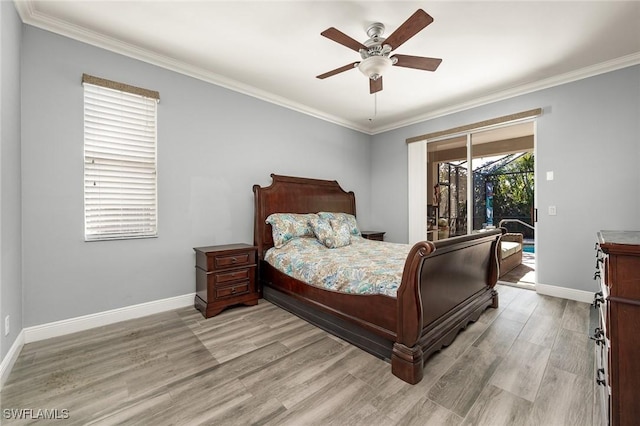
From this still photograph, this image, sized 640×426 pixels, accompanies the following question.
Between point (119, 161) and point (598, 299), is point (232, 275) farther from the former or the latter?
point (598, 299)

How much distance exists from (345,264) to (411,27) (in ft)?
6.38

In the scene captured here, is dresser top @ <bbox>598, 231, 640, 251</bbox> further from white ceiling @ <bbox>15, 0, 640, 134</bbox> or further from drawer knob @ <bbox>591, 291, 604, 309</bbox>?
A: white ceiling @ <bbox>15, 0, 640, 134</bbox>

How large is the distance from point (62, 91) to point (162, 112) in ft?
2.60

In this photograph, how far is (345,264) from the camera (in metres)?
2.45

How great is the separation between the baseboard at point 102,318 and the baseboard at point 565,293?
4.42 metres

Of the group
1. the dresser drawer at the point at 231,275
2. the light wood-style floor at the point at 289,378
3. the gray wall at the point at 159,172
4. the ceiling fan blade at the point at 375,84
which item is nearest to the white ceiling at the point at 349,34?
the gray wall at the point at 159,172

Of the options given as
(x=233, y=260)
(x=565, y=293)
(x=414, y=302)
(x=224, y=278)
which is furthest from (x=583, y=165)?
(x=224, y=278)

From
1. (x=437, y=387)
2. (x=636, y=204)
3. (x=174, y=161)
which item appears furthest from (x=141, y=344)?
(x=636, y=204)

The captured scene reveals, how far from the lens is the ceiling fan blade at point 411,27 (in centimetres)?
179

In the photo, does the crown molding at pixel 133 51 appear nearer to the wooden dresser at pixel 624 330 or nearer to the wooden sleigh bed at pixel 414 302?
the wooden sleigh bed at pixel 414 302

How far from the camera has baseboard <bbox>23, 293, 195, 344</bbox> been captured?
7.46ft

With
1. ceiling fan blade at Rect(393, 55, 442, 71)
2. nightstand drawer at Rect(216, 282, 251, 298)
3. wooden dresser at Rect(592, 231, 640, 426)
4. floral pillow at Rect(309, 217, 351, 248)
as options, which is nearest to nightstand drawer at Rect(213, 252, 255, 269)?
nightstand drawer at Rect(216, 282, 251, 298)

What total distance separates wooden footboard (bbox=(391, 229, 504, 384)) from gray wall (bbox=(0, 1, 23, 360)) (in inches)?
104

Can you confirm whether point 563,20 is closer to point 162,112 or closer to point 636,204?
point 636,204
